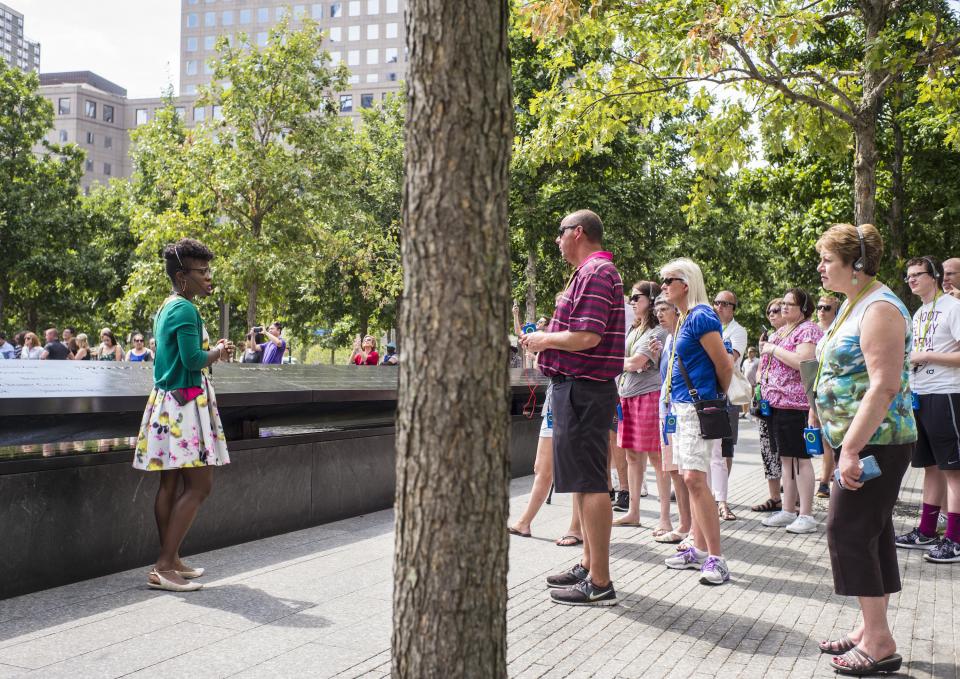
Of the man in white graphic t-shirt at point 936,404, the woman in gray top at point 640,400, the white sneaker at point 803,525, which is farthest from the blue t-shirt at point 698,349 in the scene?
the white sneaker at point 803,525

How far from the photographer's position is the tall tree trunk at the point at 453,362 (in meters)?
2.40

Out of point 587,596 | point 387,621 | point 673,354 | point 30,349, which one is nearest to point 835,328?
point 673,354

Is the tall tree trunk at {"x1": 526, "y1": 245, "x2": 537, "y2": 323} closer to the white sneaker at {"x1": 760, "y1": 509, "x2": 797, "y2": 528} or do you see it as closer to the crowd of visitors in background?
the crowd of visitors in background

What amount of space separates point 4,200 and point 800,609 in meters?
31.0

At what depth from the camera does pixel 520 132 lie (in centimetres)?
2564

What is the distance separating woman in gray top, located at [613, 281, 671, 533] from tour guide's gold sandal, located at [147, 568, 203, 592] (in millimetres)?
3675

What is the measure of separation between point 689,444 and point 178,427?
119 inches

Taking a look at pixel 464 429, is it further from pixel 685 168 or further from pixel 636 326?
pixel 685 168

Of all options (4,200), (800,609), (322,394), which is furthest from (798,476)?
(4,200)

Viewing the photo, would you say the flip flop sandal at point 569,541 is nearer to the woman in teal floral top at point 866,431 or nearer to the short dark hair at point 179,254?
the woman in teal floral top at point 866,431

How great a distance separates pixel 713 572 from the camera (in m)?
5.55

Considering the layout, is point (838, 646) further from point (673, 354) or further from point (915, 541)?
point (915, 541)

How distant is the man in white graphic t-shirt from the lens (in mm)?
6453

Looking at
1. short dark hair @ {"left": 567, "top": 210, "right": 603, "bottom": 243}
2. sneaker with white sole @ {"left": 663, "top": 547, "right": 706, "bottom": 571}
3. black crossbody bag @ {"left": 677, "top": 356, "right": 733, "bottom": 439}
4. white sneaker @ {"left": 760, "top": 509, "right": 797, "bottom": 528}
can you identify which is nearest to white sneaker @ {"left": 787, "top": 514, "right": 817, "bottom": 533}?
white sneaker @ {"left": 760, "top": 509, "right": 797, "bottom": 528}
